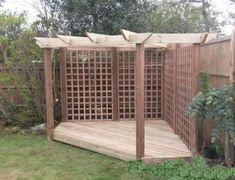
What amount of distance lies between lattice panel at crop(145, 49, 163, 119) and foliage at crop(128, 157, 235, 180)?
10.9 ft

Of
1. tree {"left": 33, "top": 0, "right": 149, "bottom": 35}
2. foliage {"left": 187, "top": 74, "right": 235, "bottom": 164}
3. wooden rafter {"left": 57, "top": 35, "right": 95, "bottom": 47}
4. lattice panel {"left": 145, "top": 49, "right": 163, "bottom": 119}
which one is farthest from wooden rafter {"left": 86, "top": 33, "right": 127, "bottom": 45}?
tree {"left": 33, "top": 0, "right": 149, "bottom": 35}

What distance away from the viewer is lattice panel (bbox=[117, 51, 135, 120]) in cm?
808

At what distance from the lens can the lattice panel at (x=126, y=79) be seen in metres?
8.08

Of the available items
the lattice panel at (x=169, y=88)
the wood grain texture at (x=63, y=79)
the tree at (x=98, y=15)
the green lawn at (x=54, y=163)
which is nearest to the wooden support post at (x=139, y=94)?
the green lawn at (x=54, y=163)

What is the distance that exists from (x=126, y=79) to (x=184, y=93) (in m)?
2.66

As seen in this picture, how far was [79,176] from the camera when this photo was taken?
180 inches

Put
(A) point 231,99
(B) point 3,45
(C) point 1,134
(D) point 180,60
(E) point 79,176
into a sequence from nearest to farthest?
(A) point 231,99, (E) point 79,176, (D) point 180,60, (C) point 1,134, (B) point 3,45

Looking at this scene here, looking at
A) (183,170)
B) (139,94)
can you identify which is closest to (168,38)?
(139,94)

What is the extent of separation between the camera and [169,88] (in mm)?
7195

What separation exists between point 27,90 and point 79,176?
3.67m

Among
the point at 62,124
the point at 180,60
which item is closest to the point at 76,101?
the point at 62,124

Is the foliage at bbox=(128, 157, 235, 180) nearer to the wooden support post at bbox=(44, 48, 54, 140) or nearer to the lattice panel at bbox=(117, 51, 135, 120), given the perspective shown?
the wooden support post at bbox=(44, 48, 54, 140)

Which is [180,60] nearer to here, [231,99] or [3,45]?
[231,99]

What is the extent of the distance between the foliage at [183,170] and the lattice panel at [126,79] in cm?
327
